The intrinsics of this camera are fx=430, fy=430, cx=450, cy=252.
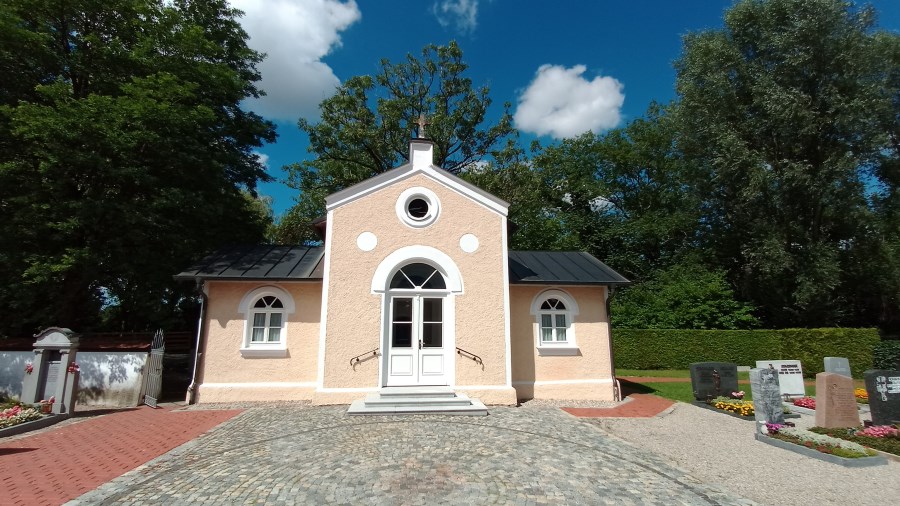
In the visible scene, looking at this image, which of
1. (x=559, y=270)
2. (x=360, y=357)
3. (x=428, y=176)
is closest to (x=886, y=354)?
(x=559, y=270)

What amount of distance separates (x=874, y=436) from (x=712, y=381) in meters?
3.99

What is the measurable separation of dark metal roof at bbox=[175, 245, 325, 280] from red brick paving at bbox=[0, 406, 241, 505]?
11.0 feet

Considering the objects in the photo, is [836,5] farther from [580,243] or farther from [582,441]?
[582,441]

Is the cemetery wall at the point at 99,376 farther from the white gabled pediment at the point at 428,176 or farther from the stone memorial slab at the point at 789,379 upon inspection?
the stone memorial slab at the point at 789,379

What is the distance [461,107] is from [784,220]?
1923 cm

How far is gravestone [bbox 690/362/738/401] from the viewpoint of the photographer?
11758mm

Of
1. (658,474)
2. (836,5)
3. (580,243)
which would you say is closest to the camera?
(658,474)

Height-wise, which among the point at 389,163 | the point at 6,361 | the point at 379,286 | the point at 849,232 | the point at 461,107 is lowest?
the point at 6,361

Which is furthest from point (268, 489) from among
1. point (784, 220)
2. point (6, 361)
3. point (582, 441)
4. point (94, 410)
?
point (784, 220)

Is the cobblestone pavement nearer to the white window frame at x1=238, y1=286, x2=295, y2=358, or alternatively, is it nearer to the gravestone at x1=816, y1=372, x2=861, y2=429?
the white window frame at x1=238, y1=286, x2=295, y2=358

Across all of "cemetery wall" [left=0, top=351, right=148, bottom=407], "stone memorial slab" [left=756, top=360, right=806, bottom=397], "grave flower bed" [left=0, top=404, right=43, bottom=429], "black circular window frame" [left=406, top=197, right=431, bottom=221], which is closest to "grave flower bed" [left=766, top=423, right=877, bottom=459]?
"stone memorial slab" [left=756, top=360, right=806, bottom=397]

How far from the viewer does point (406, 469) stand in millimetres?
6047

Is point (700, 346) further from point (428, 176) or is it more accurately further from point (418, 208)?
point (428, 176)

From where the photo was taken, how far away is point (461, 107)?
93.3 ft
